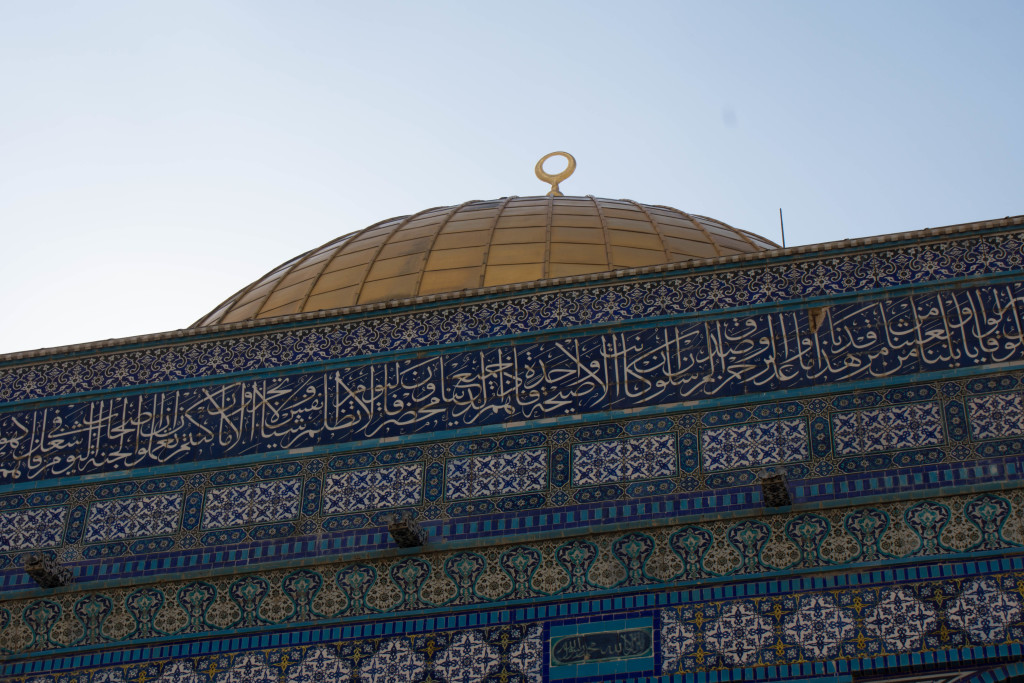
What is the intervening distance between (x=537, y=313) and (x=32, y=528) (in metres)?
2.55

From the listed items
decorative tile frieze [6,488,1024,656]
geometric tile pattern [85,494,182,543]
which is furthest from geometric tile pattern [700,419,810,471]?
geometric tile pattern [85,494,182,543]

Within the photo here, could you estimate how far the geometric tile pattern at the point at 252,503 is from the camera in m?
7.31

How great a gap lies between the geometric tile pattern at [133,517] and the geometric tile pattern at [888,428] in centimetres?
300

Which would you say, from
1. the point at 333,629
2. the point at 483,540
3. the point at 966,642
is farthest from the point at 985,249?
the point at 333,629

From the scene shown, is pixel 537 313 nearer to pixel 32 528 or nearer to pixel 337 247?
pixel 32 528

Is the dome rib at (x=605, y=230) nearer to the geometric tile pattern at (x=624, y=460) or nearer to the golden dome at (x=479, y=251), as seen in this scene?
the golden dome at (x=479, y=251)

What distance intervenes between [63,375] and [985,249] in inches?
174

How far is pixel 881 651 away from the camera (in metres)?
6.22

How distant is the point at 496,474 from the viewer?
717 centimetres

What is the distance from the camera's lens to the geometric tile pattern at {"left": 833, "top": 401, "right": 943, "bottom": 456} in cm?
675

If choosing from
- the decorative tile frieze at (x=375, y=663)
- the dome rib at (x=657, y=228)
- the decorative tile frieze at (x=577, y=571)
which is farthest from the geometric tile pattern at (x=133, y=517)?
the dome rib at (x=657, y=228)

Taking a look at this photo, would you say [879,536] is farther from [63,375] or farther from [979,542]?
[63,375]

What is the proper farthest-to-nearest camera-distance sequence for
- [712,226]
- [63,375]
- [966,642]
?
[712,226] → [63,375] → [966,642]

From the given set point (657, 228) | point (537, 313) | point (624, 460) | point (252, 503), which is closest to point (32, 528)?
point (252, 503)
